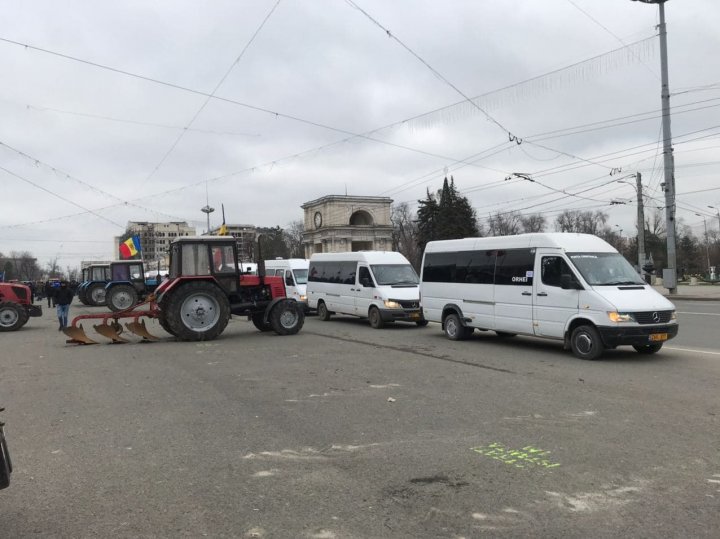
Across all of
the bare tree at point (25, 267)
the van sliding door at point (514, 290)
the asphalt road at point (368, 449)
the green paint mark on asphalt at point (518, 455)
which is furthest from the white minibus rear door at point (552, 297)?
the bare tree at point (25, 267)

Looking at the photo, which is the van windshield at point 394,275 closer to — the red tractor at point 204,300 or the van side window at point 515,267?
the red tractor at point 204,300

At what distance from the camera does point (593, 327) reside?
10.7 metres

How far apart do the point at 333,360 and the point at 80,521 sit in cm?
733

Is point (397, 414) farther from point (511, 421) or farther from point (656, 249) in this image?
point (656, 249)

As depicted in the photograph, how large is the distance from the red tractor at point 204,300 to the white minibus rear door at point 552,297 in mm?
6794

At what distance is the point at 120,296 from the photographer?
30.8 m

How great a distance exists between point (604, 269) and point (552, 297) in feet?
3.65

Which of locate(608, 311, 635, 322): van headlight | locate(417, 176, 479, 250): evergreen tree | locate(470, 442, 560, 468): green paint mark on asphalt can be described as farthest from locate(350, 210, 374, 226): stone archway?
locate(470, 442, 560, 468): green paint mark on asphalt

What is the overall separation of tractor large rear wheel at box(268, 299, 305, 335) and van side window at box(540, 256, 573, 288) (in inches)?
273

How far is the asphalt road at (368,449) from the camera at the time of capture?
3943mm

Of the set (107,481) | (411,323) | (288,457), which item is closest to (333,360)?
(288,457)

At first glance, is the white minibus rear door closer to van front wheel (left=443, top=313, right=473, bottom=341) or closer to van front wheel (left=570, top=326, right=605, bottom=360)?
van front wheel (left=570, top=326, right=605, bottom=360)

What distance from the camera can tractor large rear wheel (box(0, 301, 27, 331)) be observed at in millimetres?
19703

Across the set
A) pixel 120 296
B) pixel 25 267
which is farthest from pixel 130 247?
pixel 25 267
